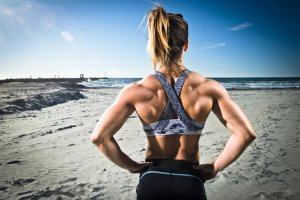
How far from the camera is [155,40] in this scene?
6.16 feet

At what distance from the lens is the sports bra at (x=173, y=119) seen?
1.84 meters

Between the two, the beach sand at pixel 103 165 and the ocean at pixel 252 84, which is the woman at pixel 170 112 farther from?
the ocean at pixel 252 84

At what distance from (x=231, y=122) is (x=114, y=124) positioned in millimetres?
902

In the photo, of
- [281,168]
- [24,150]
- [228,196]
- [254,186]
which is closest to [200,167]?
[228,196]

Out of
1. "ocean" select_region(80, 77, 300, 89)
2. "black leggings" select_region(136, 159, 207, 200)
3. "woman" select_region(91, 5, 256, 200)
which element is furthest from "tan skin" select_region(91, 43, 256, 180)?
"ocean" select_region(80, 77, 300, 89)

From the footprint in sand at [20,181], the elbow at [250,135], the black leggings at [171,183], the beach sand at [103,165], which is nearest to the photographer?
the black leggings at [171,183]

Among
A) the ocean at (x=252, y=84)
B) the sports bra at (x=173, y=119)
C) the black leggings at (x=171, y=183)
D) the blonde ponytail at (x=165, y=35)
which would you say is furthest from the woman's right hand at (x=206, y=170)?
the ocean at (x=252, y=84)

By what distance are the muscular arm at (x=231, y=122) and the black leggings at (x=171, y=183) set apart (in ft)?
1.23

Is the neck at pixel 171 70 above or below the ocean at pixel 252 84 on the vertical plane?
above

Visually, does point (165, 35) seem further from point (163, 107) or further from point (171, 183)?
point (171, 183)

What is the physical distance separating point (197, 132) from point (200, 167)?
263mm

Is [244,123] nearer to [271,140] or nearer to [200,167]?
[200,167]

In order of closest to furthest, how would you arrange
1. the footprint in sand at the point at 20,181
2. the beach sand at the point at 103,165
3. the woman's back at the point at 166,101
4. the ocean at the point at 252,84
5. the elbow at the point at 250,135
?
1. the woman's back at the point at 166,101
2. the elbow at the point at 250,135
3. the beach sand at the point at 103,165
4. the footprint in sand at the point at 20,181
5. the ocean at the point at 252,84

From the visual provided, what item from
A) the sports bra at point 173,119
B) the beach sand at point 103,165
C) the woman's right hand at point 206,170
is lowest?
the beach sand at point 103,165
